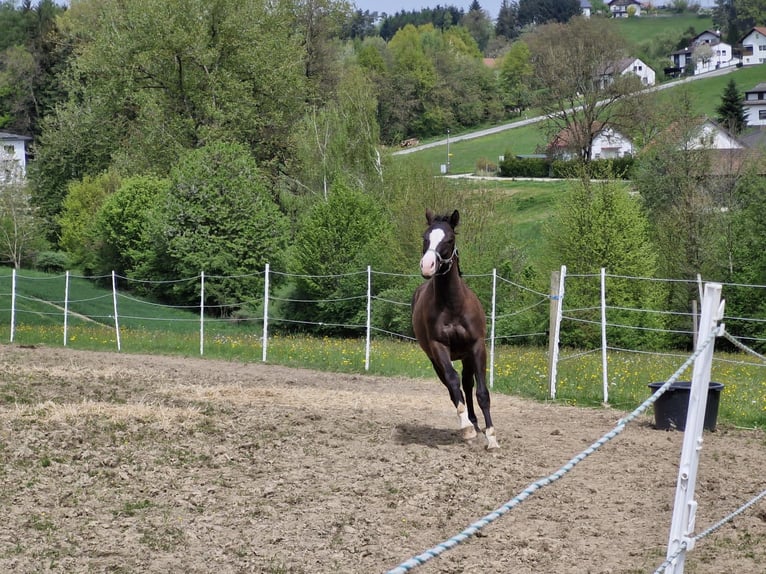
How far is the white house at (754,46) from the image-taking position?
118m

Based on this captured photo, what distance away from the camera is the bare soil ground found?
18.0 feet

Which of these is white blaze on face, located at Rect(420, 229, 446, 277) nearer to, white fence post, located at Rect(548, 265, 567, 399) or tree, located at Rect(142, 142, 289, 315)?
white fence post, located at Rect(548, 265, 567, 399)

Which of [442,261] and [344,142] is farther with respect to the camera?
[344,142]

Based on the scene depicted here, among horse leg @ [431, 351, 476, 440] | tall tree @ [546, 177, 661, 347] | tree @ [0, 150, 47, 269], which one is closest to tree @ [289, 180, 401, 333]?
tall tree @ [546, 177, 661, 347]

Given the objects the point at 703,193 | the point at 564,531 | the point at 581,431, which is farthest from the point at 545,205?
the point at 564,531

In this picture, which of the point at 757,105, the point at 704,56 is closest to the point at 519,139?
the point at 757,105

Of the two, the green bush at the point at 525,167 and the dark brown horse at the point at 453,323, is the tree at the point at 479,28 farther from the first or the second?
the dark brown horse at the point at 453,323

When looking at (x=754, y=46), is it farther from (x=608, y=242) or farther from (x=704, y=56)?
(x=608, y=242)

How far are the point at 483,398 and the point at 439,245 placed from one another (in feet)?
5.14

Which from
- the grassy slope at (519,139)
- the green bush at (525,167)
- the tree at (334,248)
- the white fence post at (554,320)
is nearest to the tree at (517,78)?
the grassy slope at (519,139)

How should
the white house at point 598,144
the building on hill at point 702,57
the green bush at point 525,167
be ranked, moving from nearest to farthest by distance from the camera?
1. the white house at point 598,144
2. the green bush at point 525,167
3. the building on hill at point 702,57

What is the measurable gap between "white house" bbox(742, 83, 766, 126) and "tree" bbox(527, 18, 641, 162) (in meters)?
28.5

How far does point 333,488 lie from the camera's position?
7.01 metres

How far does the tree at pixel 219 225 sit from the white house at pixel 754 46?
3987 inches
